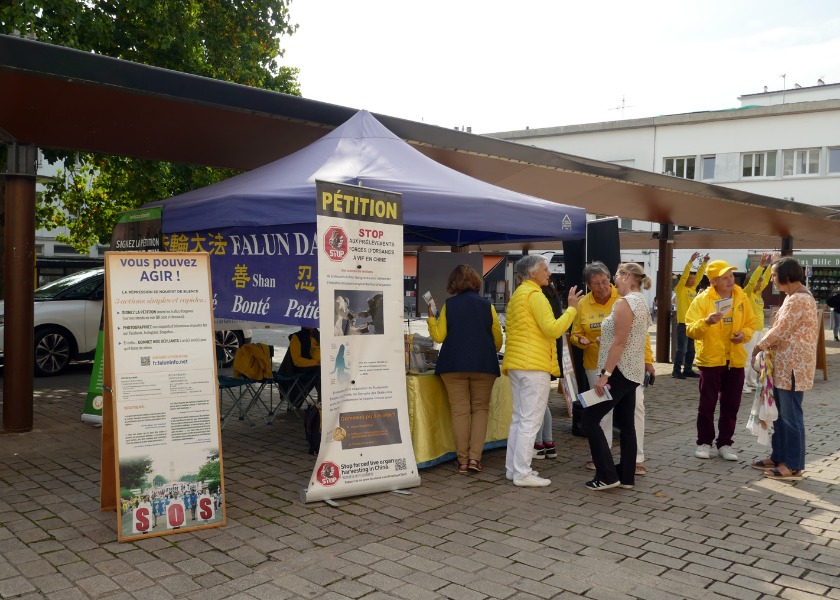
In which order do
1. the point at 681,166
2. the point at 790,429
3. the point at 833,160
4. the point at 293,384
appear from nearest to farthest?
1. the point at 790,429
2. the point at 293,384
3. the point at 833,160
4. the point at 681,166

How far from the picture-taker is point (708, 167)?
37.9 metres

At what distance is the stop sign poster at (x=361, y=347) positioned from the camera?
17.6 ft

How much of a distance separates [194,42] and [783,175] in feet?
103

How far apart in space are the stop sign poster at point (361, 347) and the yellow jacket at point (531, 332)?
0.89m

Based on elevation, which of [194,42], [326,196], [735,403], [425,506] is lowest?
[425,506]

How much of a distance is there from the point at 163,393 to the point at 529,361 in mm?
2663

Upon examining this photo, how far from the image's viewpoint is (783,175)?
36281mm

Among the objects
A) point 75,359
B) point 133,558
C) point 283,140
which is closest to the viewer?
point 133,558

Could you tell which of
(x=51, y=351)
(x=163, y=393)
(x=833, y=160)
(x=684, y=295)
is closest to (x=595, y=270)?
(x=163, y=393)

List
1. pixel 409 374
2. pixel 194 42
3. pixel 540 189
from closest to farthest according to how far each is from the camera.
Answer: pixel 409 374 < pixel 540 189 < pixel 194 42

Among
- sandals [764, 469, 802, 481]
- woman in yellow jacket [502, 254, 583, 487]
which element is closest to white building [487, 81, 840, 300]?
sandals [764, 469, 802, 481]

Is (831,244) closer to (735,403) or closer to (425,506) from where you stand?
Answer: (735,403)

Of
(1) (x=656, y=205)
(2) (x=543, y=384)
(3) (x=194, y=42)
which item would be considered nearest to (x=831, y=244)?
(1) (x=656, y=205)

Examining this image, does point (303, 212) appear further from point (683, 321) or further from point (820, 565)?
point (683, 321)
